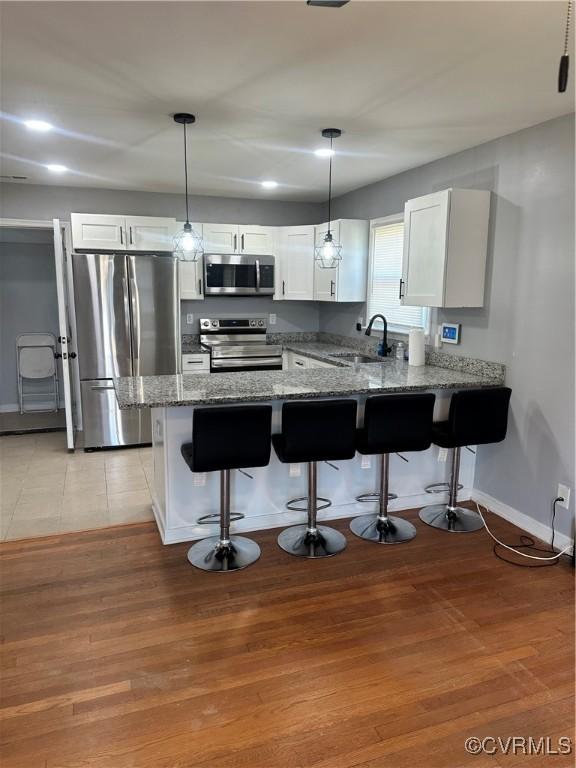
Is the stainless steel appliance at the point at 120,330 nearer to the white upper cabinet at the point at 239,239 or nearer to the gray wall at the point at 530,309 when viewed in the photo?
the white upper cabinet at the point at 239,239

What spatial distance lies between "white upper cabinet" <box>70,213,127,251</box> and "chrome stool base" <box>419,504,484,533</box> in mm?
3680

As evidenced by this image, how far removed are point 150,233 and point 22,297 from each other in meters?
2.24

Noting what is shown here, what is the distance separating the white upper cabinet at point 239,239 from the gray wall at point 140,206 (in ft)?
1.14

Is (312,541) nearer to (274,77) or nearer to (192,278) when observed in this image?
(274,77)

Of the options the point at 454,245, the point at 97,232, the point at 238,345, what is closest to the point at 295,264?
the point at 238,345

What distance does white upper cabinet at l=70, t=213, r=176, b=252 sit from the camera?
489 cm

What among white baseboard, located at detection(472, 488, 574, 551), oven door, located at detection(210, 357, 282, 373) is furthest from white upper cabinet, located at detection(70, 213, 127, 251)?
white baseboard, located at detection(472, 488, 574, 551)

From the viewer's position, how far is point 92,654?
2.20 m

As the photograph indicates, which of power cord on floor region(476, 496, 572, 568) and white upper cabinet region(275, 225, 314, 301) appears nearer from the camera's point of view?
power cord on floor region(476, 496, 572, 568)

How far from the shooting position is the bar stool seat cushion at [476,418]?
3.15 meters

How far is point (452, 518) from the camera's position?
347 centimetres

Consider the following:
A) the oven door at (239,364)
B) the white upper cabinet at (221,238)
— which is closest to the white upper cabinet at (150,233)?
the white upper cabinet at (221,238)

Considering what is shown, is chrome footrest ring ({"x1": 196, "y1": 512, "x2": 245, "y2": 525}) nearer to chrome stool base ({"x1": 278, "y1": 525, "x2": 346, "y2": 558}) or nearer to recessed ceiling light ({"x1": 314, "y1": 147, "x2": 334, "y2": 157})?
chrome stool base ({"x1": 278, "y1": 525, "x2": 346, "y2": 558})

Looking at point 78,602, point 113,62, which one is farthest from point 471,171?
point 78,602
